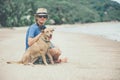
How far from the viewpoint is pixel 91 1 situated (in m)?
136

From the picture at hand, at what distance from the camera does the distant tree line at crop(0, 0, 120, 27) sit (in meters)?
52.2

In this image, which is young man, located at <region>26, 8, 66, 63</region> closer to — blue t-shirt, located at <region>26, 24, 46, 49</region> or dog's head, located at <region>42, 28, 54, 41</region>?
blue t-shirt, located at <region>26, 24, 46, 49</region>

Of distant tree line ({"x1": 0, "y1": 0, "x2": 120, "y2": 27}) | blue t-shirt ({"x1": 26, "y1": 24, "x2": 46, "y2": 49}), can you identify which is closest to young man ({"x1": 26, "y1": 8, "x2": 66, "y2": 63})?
blue t-shirt ({"x1": 26, "y1": 24, "x2": 46, "y2": 49})

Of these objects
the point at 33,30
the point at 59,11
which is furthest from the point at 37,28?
the point at 59,11

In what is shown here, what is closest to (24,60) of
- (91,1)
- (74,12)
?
(74,12)

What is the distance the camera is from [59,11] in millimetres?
89875

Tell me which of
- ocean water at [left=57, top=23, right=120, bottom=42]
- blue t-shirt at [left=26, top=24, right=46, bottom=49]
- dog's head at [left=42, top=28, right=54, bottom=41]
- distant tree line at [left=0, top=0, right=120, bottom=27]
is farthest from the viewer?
distant tree line at [left=0, top=0, right=120, bottom=27]

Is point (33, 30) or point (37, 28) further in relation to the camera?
point (37, 28)

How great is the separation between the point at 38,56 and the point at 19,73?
1.33 metres

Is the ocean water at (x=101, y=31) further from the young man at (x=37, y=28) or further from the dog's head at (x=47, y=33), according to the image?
the dog's head at (x=47, y=33)

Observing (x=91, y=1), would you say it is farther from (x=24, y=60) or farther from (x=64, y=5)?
(x=24, y=60)

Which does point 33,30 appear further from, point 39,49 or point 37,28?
point 39,49

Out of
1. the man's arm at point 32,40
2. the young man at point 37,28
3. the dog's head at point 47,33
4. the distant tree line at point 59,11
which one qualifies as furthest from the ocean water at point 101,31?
the man's arm at point 32,40

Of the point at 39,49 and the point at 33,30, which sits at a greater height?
the point at 33,30
